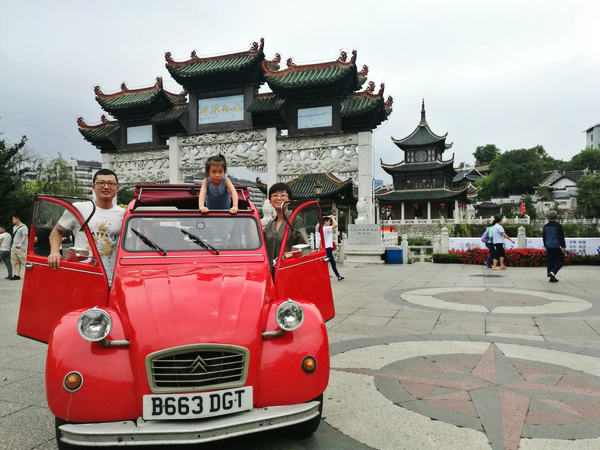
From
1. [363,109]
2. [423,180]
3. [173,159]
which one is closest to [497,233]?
[363,109]

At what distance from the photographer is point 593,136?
102 m

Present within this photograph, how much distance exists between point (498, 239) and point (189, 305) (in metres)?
13.7

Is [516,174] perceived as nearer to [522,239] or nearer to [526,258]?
[522,239]

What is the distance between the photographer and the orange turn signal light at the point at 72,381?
2.53m

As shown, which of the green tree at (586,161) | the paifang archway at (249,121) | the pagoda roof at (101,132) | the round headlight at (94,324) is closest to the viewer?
the round headlight at (94,324)

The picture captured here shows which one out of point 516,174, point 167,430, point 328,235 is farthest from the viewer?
point 516,174

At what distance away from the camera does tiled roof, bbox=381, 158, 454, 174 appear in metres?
49.1

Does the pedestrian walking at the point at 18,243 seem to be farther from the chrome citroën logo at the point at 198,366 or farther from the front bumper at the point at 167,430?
the chrome citroën logo at the point at 198,366

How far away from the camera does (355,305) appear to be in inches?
323

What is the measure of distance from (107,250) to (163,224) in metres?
0.59

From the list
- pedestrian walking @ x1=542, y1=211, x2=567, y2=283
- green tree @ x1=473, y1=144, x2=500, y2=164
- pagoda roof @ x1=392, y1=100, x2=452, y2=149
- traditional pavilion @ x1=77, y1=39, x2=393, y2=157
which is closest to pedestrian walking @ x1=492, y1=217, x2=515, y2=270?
pedestrian walking @ x1=542, y1=211, x2=567, y2=283

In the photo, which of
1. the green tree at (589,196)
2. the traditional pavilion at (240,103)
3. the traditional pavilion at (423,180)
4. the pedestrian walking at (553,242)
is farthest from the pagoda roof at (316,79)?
the green tree at (589,196)

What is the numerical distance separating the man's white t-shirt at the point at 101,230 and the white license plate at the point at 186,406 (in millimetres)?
1632

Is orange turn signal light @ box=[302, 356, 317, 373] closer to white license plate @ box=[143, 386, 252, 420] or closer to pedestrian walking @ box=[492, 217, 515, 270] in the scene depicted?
white license plate @ box=[143, 386, 252, 420]
